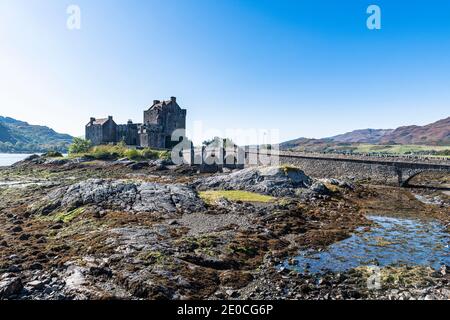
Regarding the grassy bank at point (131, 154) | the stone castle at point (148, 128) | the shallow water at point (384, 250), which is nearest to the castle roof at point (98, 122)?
the stone castle at point (148, 128)

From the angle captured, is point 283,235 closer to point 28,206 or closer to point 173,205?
point 173,205

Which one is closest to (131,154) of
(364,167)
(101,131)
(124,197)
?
(101,131)

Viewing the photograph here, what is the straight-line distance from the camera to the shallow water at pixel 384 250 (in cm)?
1991

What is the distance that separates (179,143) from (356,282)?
88.1m

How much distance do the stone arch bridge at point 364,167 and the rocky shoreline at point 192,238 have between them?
9807mm

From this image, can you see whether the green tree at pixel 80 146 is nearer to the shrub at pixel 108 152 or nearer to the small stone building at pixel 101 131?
the shrub at pixel 108 152

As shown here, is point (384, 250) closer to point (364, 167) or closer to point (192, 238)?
point (192, 238)

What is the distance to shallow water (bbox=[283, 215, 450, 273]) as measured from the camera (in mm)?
19906

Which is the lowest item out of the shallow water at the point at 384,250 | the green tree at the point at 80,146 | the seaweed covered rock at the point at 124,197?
the shallow water at the point at 384,250

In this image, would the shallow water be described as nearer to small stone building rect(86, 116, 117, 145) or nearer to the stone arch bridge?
the stone arch bridge

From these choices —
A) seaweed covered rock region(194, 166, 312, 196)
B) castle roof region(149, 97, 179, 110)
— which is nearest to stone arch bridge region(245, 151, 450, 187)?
seaweed covered rock region(194, 166, 312, 196)

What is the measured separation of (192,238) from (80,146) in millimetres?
89557

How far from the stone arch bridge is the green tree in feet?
194
